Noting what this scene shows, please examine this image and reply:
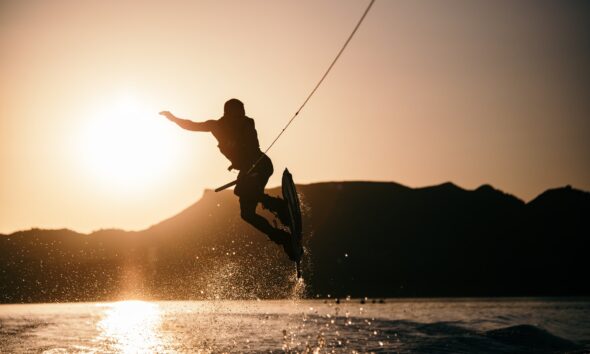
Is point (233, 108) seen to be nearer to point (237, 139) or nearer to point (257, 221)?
point (237, 139)

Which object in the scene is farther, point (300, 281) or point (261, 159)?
point (300, 281)

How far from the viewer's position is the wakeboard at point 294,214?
1527cm

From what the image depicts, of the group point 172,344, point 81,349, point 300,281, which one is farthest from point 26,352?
point 300,281

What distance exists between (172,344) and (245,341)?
20.6 ft

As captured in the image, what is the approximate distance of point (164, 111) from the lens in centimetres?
1411

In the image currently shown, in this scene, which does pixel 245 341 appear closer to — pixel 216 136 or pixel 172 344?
pixel 172 344

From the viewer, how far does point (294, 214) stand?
15773 mm

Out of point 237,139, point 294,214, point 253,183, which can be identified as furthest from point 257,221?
point 237,139

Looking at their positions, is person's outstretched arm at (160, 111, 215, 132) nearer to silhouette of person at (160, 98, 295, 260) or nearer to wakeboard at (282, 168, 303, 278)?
silhouette of person at (160, 98, 295, 260)

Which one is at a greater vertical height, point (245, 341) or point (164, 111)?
point (164, 111)

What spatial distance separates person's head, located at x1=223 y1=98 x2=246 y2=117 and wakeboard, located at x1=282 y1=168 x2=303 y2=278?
7.62ft

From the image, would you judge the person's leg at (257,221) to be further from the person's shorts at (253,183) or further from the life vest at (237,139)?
the life vest at (237,139)

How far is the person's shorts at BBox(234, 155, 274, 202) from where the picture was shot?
14461 mm

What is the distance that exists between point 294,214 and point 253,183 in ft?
6.02
